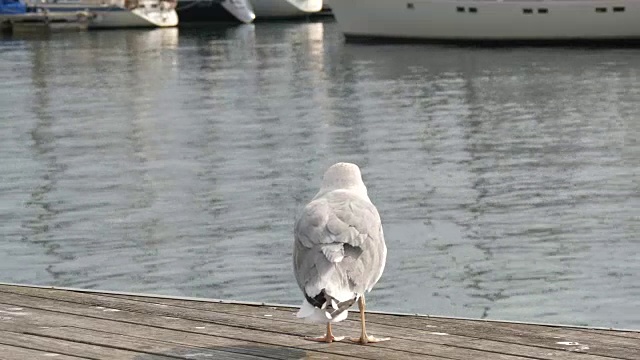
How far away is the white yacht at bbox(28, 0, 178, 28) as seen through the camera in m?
54.7

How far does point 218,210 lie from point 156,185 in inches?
87.9

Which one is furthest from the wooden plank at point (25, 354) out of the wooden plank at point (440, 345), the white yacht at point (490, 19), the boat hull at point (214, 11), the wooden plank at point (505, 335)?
the boat hull at point (214, 11)

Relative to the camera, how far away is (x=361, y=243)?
5789 mm

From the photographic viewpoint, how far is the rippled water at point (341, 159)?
12.9 meters

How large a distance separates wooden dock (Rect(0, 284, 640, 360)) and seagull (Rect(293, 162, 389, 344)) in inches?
8.2

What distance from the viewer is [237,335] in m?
6.16

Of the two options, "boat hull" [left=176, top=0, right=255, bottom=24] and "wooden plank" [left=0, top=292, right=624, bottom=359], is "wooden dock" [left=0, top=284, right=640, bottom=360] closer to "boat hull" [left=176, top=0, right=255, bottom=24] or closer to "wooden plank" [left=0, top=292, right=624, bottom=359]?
"wooden plank" [left=0, top=292, right=624, bottom=359]

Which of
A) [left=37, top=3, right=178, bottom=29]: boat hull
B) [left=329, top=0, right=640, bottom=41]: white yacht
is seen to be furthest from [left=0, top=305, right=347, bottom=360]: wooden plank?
[left=37, top=3, right=178, bottom=29]: boat hull

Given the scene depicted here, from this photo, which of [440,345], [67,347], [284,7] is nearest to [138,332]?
[67,347]

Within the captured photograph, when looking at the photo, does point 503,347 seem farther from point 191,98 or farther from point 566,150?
point 191,98

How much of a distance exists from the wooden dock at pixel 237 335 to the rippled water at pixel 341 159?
4.95m

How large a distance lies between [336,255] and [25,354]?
4.09ft

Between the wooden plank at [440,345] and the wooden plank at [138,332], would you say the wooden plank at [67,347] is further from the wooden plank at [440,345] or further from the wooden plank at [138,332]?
the wooden plank at [440,345]

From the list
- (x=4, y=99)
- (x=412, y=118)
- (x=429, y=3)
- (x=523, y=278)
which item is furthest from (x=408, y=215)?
(x=429, y=3)
